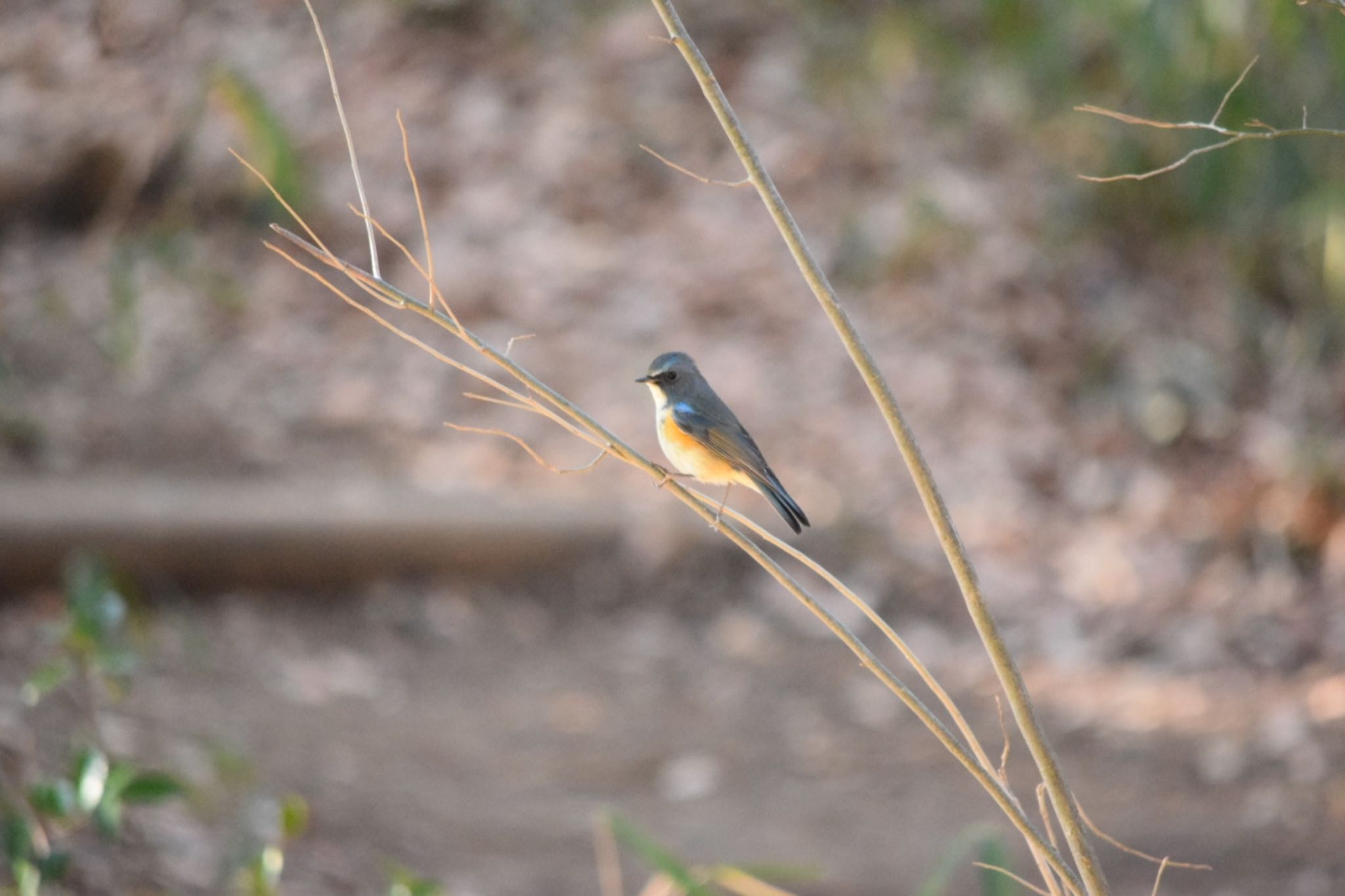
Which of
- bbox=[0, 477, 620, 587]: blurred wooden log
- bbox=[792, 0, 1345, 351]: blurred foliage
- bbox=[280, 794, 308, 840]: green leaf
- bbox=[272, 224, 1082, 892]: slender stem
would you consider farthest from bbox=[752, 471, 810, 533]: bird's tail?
bbox=[0, 477, 620, 587]: blurred wooden log

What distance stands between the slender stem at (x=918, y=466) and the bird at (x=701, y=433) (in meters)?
0.92

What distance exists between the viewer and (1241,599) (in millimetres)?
5996

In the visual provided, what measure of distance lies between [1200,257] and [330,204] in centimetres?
537

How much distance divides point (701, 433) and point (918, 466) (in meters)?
1.04

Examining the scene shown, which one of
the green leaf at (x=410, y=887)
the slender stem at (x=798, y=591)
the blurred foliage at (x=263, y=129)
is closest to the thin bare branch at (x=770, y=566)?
the slender stem at (x=798, y=591)

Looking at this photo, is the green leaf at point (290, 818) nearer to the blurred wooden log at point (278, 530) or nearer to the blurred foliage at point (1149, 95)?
the blurred wooden log at point (278, 530)

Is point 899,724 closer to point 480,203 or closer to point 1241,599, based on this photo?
point 1241,599

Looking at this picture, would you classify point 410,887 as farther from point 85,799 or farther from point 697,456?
point 697,456

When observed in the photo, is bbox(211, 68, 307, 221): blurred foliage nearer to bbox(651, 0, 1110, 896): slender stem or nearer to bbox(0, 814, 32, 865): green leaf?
bbox(0, 814, 32, 865): green leaf

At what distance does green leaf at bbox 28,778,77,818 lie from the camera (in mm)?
2504

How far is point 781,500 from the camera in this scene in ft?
7.95

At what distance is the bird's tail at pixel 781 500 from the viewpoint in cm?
229

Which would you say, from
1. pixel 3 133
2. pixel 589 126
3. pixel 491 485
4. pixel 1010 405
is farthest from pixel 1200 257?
pixel 3 133

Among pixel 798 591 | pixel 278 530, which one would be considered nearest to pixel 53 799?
pixel 798 591
